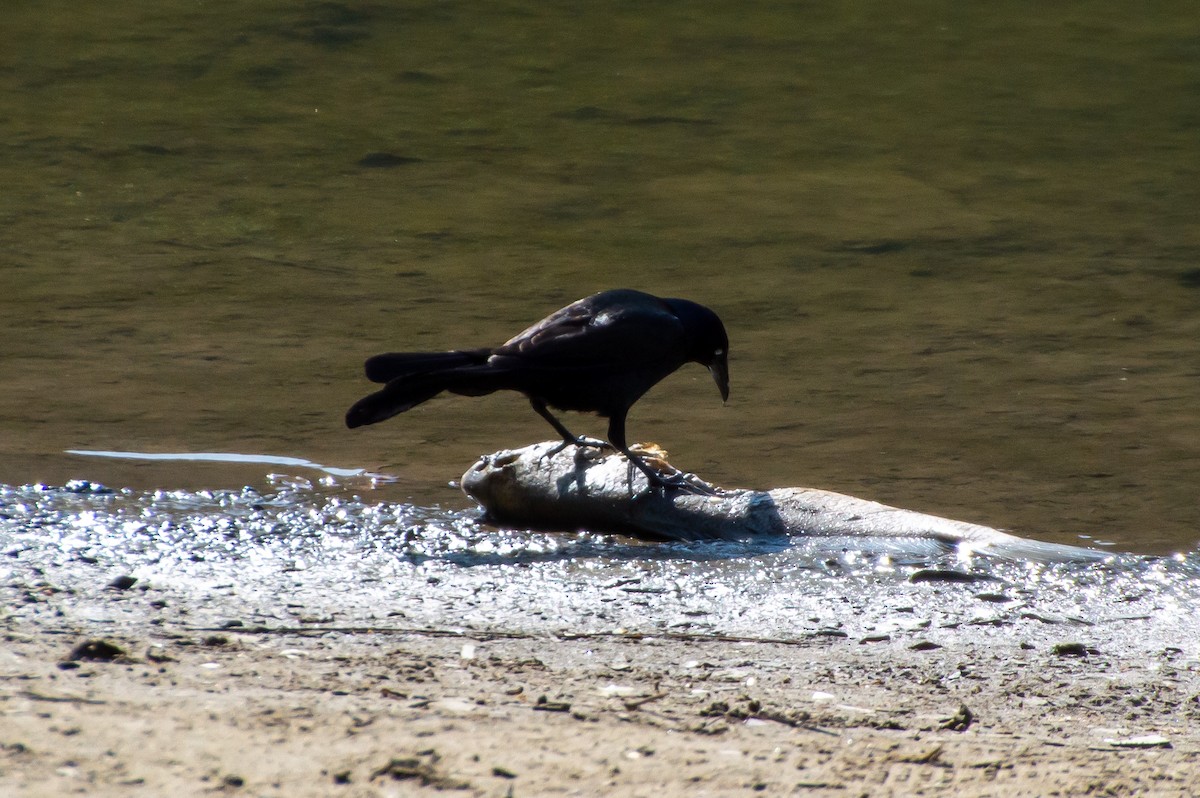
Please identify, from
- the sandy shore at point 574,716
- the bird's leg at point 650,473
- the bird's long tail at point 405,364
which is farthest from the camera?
the bird's long tail at point 405,364

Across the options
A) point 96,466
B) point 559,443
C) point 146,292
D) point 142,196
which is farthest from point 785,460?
point 142,196

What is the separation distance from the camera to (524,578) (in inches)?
182

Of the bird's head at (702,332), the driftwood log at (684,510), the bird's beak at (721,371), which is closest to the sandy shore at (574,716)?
the driftwood log at (684,510)

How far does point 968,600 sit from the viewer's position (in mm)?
4484

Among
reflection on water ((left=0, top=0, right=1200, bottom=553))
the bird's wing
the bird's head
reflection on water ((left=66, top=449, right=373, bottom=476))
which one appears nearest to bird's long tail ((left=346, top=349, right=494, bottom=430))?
the bird's wing

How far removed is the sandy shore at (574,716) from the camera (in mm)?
2887

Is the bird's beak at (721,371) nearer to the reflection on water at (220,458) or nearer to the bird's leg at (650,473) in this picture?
the bird's leg at (650,473)

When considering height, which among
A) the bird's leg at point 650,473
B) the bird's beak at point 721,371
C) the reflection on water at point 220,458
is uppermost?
the bird's beak at point 721,371

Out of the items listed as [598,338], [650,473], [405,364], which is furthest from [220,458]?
[650,473]

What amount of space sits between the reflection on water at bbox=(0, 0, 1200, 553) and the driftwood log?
35cm

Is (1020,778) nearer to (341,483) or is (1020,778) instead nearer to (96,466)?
(341,483)

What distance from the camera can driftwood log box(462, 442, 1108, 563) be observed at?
492 cm

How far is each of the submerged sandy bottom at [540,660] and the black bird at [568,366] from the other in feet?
1.29

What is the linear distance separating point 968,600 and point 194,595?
2.01 metres
